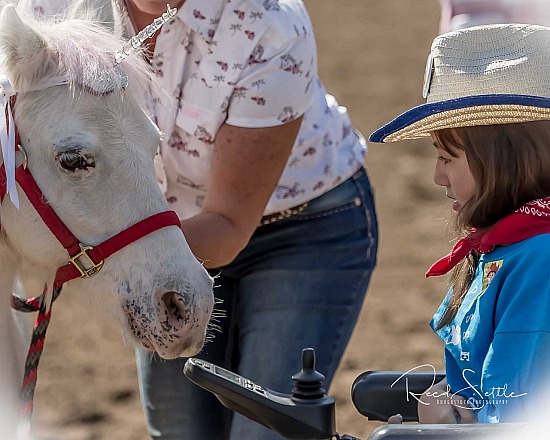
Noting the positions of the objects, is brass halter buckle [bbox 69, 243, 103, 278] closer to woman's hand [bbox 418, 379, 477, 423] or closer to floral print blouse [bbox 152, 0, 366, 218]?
floral print blouse [bbox 152, 0, 366, 218]

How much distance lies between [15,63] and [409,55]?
25.9 ft

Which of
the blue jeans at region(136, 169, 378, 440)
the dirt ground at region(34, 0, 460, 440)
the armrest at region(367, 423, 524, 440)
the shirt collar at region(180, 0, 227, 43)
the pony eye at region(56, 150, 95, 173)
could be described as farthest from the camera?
the dirt ground at region(34, 0, 460, 440)

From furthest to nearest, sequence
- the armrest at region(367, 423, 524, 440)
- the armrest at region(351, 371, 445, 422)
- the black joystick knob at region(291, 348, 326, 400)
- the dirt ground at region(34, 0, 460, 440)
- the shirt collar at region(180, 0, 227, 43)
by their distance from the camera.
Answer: the dirt ground at region(34, 0, 460, 440), the shirt collar at region(180, 0, 227, 43), the armrest at region(351, 371, 445, 422), the black joystick knob at region(291, 348, 326, 400), the armrest at region(367, 423, 524, 440)

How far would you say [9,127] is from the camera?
80.5 inches

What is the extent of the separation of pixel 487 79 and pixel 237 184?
0.77 m

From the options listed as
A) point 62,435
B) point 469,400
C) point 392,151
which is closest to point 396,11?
point 392,151

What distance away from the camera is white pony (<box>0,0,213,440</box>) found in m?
2.05

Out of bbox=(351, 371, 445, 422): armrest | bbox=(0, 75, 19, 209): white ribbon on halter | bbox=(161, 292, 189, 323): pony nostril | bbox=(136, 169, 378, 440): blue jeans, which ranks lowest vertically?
bbox=(136, 169, 378, 440): blue jeans

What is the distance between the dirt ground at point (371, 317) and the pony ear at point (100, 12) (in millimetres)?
649

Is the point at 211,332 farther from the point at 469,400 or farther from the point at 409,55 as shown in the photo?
the point at 409,55

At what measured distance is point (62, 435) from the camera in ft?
13.5

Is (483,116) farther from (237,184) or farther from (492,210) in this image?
(237,184)

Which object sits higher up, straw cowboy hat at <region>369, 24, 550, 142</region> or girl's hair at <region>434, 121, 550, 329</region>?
straw cowboy hat at <region>369, 24, 550, 142</region>

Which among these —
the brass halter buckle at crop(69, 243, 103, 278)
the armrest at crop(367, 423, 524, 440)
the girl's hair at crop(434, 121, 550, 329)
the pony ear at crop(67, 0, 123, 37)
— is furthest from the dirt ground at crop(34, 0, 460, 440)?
the armrest at crop(367, 423, 524, 440)
